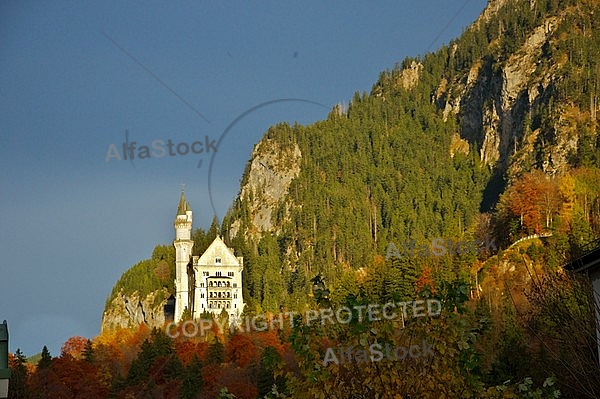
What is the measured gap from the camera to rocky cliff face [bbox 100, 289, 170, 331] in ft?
423

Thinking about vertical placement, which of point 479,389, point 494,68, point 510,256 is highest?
point 494,68

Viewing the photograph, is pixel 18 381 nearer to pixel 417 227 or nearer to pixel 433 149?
pixel 417 227

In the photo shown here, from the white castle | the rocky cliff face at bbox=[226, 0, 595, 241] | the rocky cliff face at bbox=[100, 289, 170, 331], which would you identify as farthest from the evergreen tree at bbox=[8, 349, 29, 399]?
the rocky cliff face at bbox=[226, 0, 595, 241]

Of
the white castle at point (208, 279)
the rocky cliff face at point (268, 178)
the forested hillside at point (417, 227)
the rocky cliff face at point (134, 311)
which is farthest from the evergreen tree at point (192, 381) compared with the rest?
the rocky cliff face at point (268, 178)

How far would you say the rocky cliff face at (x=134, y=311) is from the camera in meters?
129

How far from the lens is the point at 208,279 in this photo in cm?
11969

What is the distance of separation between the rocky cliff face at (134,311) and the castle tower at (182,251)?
3.47m

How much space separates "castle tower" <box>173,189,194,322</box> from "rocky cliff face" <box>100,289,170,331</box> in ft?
11.4

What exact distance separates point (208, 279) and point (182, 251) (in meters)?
7.15

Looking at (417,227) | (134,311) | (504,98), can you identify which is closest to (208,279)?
(134,311)

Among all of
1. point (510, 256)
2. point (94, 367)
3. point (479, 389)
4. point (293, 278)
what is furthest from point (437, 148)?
point (479, 389)

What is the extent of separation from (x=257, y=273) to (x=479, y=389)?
103 m

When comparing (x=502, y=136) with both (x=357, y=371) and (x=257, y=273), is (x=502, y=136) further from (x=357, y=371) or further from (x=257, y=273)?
(x=357, y=371)

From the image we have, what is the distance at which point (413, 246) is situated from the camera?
399 ft
